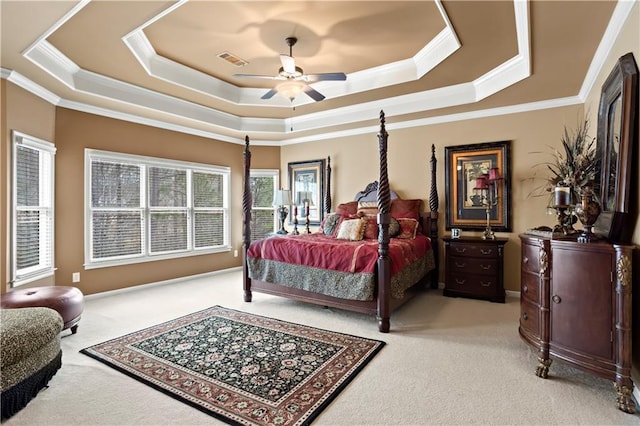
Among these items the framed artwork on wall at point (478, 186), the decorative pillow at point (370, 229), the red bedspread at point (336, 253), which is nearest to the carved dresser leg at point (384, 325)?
the red bedspread at point (336, 253)

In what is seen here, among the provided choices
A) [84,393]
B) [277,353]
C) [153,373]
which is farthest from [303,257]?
[84,393]

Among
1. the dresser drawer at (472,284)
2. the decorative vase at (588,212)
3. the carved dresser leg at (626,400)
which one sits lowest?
the carved dresser leg at (626,400)

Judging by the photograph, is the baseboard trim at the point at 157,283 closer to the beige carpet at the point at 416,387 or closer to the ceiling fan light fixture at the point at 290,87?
the beige carpet at the point at 416,387

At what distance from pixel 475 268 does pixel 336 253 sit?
214 cm

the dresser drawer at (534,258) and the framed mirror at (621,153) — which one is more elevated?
the framed mirror at (621,153)

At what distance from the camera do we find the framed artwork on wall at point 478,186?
4.75 meters

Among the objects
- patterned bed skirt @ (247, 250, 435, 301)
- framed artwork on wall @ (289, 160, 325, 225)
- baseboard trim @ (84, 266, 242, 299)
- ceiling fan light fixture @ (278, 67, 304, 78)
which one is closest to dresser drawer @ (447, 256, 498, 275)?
patterned bed skirt @ (247, 250, 435, 301)

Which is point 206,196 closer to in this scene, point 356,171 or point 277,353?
point 356,171

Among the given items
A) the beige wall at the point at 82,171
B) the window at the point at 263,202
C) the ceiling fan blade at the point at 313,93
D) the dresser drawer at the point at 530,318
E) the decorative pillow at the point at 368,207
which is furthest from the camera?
the window at the point at 263,202

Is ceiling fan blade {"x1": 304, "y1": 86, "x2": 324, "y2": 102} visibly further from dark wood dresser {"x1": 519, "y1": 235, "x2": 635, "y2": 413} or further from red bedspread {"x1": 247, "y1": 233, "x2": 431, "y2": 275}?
dark wood dresser {"x1": 519, "y1": 235, "x2": 635, "y2": 413}

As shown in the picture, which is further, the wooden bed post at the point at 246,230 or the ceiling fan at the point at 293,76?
the wooden bed post at the point at 246,230

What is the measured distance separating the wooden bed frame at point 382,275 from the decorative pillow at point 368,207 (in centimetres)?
83

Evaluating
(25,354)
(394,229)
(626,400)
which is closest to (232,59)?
(394,229)

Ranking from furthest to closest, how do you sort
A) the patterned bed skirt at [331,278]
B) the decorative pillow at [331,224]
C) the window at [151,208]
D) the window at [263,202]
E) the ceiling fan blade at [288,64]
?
the window at [263,202] → the decorative pillow at [331,224] → the window at [151,208] → the patterned bed skirt at [331,278] → the ceiling fan blade at [288,64]
